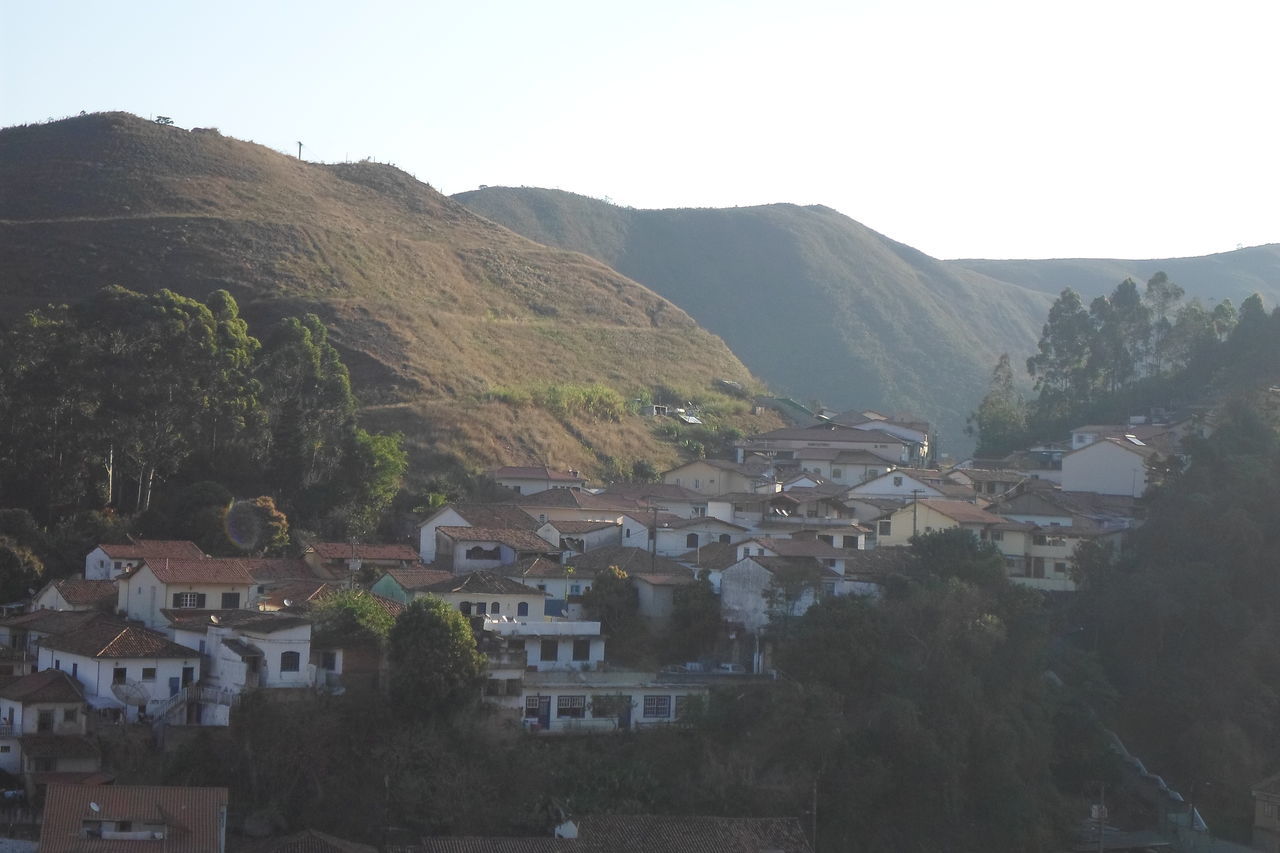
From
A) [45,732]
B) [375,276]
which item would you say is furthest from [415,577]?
[375,276]

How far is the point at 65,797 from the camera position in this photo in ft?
90.4

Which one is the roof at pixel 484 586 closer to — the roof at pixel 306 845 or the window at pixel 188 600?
the window at pixel 188 600

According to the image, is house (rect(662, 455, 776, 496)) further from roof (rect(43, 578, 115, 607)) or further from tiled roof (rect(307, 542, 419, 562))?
roof (rect(43, 578, 115, 607))

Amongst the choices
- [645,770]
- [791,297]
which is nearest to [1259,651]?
[645,770]

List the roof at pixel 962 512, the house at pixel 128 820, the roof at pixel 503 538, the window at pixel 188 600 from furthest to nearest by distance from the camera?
1. the roof at pixel 962 512
2. the roof at pixel 503 538
3. the window at pixel 188 600
4. the house at pixel 128 820

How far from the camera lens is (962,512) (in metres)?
46.1

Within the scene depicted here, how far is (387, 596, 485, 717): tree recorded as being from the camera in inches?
1242

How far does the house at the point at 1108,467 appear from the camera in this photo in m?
53.1

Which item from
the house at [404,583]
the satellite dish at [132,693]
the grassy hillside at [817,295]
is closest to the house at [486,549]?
the house at [404,583]

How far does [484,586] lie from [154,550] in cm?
948

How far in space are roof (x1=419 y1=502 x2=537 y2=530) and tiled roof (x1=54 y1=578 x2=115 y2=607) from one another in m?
8.69

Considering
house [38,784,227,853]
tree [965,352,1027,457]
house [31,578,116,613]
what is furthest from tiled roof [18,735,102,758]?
tree [965,352,1027,457]

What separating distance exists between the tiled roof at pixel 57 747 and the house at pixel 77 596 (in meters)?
6.49

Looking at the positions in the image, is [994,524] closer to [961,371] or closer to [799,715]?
[799,715]
